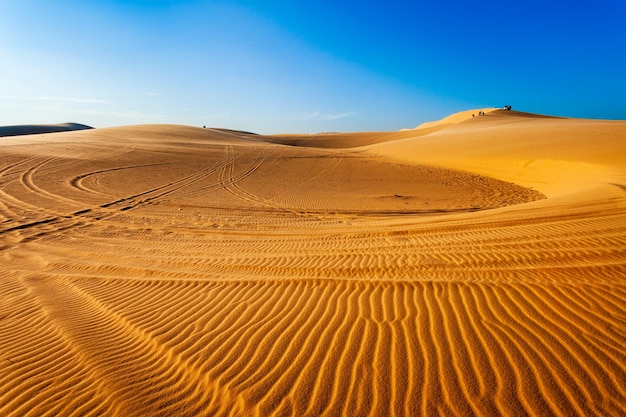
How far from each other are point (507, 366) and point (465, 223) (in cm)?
618

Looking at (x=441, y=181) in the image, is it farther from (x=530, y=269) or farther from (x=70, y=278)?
(x=70, y=278)

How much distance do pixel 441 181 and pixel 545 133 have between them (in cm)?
1606

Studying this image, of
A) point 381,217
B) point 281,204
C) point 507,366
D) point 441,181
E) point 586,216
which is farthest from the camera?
point 441,181

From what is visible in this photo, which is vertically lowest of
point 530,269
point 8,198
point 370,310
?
point 8,198

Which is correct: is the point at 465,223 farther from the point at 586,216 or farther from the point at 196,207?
the point at 196,207

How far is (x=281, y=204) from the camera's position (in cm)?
1459

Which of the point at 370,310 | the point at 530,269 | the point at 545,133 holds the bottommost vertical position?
the point at 370,310

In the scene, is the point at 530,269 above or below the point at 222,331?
above

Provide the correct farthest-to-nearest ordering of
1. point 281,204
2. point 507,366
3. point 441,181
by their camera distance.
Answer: point 441,181 < point 281,204 < point 507,366

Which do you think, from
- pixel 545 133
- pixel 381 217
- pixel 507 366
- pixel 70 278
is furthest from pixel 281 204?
pixel 545 133

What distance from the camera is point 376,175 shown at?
22.1 meters

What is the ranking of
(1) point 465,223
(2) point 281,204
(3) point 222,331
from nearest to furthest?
(3) point 222,331 < (1) point 465,223 < (2) point 281,204

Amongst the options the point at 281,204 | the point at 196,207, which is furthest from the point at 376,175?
the point at 196,207

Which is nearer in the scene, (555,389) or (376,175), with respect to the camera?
(555,389)
